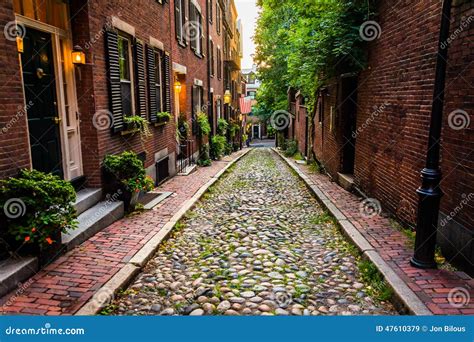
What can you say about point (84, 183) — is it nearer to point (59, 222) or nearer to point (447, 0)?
point (59, 222)

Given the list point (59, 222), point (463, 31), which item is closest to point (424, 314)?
point (463, 31)

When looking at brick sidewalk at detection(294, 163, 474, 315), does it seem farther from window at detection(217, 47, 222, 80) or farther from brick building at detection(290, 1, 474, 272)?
window at detection(217, 47, 222, 80)

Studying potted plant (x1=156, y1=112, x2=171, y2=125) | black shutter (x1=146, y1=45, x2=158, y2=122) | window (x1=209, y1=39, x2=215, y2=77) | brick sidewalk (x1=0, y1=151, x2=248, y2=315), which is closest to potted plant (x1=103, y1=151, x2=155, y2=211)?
brick sidewalk (x1=0, y1=151, x2=248, y2=315)

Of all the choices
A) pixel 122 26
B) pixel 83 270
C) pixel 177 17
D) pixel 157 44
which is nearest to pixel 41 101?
pixel 83 270

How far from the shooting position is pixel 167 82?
11188 millimetres

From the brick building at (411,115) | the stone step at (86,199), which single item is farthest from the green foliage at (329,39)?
the stone step at (86,199)

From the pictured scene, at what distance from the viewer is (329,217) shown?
7.32 meters

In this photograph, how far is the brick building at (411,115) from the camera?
4.29 metres

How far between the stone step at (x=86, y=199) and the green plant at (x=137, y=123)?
185 centimetres

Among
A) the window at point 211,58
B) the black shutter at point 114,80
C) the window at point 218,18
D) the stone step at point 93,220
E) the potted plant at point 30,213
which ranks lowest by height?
the stone step at point 93,220

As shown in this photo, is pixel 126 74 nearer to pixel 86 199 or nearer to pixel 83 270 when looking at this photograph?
pixel 86 199

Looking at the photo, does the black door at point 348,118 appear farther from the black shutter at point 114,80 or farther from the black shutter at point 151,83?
the black shutter at point 114,80

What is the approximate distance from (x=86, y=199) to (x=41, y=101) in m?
1.73

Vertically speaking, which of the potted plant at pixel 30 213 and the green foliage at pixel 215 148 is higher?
the potted plant at pixel 30 213
